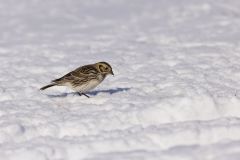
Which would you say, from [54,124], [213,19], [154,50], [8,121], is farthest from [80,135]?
[213,19]

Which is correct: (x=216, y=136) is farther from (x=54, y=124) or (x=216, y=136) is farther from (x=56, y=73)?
(x=56, y=73)

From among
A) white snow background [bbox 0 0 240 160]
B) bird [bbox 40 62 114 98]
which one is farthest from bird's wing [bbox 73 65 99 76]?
white snow background [bbox 0 0 240 160]

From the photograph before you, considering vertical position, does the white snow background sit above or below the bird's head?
below

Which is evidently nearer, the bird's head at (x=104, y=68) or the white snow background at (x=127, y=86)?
the white snow background at (x=127, y=86)

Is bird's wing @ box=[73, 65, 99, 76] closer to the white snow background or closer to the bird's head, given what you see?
the bird's head

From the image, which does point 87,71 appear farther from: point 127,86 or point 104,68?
point 127,86

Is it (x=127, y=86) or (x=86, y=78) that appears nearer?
(x=86, y=78)

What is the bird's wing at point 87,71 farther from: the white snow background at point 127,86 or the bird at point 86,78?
the white snow background at point 127,86

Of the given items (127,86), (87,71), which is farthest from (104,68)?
(127,86)

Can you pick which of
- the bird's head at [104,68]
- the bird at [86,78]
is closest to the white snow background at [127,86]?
the bird at [86,78]
